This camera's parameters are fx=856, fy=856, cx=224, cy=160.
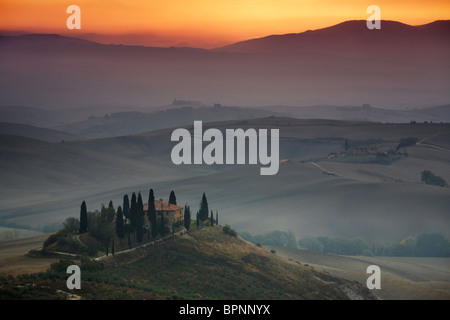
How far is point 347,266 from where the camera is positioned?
120 m

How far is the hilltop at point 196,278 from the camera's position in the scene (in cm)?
6831

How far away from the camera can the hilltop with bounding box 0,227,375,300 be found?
68312 mm

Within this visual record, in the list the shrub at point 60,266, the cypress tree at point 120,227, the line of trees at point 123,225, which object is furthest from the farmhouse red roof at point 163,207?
the shrub at point 60,266

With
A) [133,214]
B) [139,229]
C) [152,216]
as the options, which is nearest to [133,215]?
[133,214]

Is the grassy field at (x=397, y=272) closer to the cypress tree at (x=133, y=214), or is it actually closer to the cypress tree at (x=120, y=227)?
the cypress tree at (x=133, y=214)

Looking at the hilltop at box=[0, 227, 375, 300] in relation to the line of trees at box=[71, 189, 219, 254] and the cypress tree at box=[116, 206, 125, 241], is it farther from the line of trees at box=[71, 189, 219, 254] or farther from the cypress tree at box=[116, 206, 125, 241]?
the cypress tree at box=[116, 206, 125, 241]

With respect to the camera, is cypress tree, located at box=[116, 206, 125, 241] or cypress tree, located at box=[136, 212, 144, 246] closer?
cypress tree, located at box=[116, 206, 125, 241]

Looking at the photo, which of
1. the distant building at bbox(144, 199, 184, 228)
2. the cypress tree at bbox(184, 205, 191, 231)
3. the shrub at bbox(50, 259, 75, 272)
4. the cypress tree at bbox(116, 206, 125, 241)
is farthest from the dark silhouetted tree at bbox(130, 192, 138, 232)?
the shrub at bbox(50, 259, 75, 272)

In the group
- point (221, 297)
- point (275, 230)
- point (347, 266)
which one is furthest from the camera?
point (275, 230)

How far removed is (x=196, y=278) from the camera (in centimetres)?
7875

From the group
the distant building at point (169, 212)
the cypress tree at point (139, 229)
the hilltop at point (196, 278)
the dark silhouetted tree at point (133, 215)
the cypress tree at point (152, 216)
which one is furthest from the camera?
the distant building at point (169, 212)
